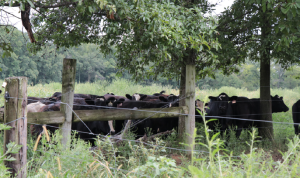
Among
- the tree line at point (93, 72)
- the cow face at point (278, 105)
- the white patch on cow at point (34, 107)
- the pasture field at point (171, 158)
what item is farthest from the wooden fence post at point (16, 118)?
the tree line at point (93, 72)

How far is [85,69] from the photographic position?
45.6 meters

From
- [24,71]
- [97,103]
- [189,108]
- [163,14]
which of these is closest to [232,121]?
[189,108]

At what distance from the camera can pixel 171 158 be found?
221 centimetres

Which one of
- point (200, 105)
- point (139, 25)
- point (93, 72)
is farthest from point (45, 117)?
Answer: point (93, 72)

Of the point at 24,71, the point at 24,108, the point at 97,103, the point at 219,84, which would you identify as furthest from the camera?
the point at 219,84

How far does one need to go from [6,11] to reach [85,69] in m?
43.5

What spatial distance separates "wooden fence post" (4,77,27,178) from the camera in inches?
111

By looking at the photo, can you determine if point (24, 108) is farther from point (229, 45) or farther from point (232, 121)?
point (232, 121)

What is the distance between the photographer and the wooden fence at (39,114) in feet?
9.25

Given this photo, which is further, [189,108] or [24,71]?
[24,71]

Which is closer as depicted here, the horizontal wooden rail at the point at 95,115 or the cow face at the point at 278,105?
the horizontal wooden rail at the point at 95,115

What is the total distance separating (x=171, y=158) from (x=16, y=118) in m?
1.95

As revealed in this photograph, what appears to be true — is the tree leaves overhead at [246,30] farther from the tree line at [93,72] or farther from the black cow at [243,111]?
the tree line at [93,72]

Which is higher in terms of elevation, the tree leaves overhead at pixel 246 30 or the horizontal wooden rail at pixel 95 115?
the tree leaves overhead at pixel 246 30
